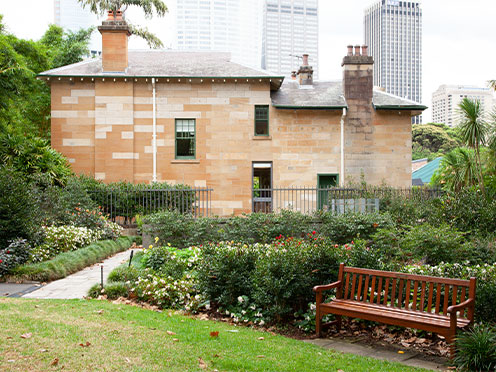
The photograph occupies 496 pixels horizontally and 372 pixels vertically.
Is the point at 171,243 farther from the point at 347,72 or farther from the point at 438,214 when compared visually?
the point at 347,72

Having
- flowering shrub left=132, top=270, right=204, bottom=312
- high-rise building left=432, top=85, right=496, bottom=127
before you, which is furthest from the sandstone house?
high-rise building left=432, top=85, right=496, bottom=127

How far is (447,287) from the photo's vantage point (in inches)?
247

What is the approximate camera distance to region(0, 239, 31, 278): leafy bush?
10.3m

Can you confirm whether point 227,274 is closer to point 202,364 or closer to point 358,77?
point 202,364

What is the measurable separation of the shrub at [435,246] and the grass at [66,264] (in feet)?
24.5

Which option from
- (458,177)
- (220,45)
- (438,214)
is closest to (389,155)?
(458,177)

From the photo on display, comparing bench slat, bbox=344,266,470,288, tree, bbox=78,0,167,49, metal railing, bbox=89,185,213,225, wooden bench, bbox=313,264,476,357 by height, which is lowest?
wooden bench, bbox=313,264,476,357

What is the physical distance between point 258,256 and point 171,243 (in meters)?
5.50

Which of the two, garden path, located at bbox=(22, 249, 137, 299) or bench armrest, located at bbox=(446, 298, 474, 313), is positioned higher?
bench armrest, located at bbox=(446, 298, 474, 313)

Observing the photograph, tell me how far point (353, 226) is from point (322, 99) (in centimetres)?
1109

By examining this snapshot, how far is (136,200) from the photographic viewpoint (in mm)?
18469

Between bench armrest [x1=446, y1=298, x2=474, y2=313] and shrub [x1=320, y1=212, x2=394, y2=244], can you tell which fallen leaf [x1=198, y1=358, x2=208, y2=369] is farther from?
shrub [x1=320, y1=212, x2=394, y2=244]

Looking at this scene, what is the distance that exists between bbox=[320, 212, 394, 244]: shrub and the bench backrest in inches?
194

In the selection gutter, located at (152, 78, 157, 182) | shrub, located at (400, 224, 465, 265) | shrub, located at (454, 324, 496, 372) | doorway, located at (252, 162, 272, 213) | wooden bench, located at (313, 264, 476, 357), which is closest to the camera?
shrub, located at (454, 324, 496, 372)
